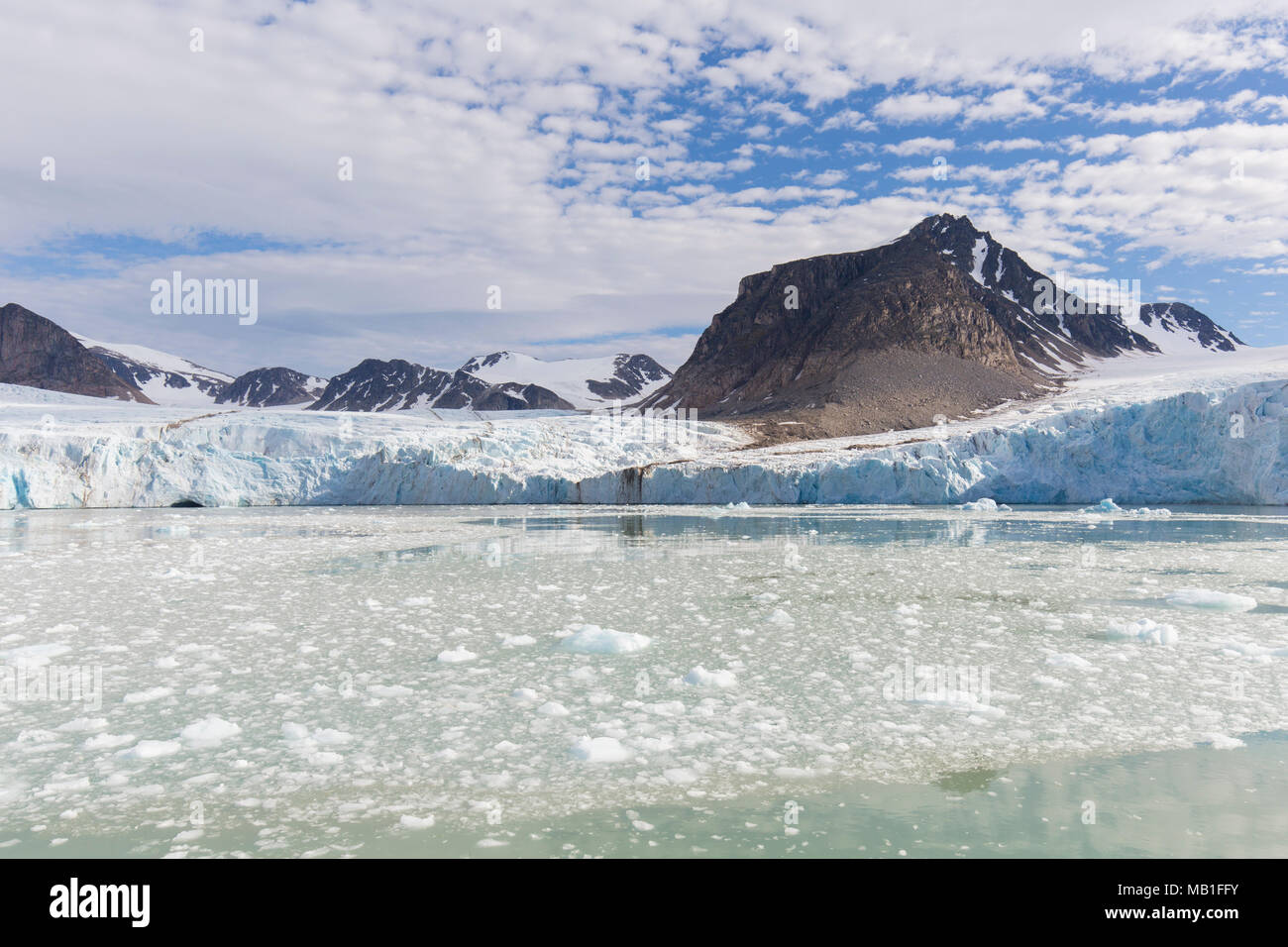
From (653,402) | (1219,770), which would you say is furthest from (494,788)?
(653,402)

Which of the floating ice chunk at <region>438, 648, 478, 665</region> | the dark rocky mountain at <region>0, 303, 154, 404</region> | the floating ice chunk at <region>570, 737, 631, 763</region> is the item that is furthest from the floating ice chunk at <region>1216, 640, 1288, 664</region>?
the dark rocky mountain at <region>0, 303, 154, 404</region>

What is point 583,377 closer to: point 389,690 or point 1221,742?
point 389,690

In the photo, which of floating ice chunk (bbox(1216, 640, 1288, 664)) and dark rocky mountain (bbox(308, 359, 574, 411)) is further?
dark rocky mountain (bbox(308, 359, 574, 411))

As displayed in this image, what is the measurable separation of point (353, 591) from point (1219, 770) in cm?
855

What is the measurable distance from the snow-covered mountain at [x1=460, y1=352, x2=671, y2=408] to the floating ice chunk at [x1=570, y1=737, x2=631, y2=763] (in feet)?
511

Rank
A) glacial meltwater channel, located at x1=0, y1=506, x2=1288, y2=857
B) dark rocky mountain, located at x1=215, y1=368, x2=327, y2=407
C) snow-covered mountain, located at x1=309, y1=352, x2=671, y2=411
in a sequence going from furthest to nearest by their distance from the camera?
dark rocky mountain, located at x1=215, y1=368, x2=327, y2=407 → snow-covered mountain, located at x1=309, y1=352, x2=671, y2=411 → glacial meltwater channel, located at x1=0, y1=506, x2=1288, y2=857

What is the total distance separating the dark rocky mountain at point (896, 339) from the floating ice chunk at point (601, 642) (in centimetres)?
4812

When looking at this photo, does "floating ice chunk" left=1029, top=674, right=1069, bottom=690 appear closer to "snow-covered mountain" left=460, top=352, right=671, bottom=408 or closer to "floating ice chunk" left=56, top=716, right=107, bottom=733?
"floating ice chunk" left=56, top=716, right=107, bottom=733

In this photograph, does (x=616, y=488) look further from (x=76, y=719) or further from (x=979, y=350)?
(x=979, y=350)

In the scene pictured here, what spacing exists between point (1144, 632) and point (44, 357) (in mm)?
139298

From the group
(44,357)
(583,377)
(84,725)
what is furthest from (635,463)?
(583,377)

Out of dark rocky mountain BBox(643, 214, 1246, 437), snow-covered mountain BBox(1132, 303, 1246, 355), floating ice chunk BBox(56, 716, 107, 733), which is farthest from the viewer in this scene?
snow-covered mountain BBox(1132, 303, 1246, 355)

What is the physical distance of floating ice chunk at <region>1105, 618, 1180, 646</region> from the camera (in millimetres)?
6516

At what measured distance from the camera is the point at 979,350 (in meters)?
68.4
